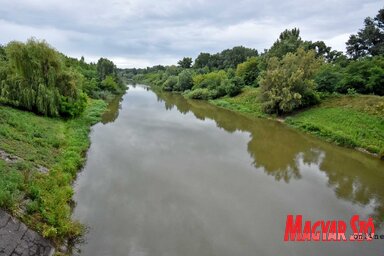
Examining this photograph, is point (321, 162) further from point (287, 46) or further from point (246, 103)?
point (287, 46)

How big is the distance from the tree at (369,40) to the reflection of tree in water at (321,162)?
29324 millimetres

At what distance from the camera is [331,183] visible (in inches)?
596

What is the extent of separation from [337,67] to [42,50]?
33491 millimetres

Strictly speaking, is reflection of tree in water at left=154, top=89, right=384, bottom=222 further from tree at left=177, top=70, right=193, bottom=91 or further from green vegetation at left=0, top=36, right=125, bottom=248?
tree at left=177, top=70, right=193, bottom=91

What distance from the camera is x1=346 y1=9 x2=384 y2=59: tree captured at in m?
44.5

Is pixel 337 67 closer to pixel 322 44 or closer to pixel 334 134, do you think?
pixel 334 134

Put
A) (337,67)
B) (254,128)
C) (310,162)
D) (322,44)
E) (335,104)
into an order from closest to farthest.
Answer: (310,162)
(254,128)
(335,104)
(337,67)
(322,44)

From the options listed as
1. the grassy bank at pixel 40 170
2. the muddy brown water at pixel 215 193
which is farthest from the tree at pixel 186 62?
the grassy bank at pixel 40 170

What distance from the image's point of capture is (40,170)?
11891 millimetres

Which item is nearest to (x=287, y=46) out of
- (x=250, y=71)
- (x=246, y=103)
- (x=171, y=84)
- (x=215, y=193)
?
(x=250, y=71)

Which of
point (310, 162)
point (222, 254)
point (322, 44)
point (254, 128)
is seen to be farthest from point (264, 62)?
point (222, 254)

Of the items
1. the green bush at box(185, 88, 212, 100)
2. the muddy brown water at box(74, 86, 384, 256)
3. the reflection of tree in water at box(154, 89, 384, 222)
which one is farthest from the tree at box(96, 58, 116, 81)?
the reflection of tree in water at box(154, 89, 384, 222)

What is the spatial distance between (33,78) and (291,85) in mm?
25616

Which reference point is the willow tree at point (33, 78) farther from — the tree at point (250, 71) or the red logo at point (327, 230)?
the tree at point (250, 71)
